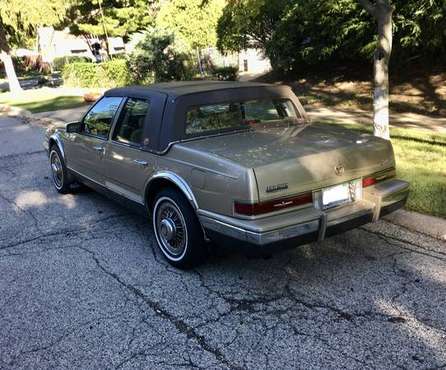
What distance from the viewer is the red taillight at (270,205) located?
3283 mm

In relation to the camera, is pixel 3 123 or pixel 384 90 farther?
pixel 3 123

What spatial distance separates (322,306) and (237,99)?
2.00 m

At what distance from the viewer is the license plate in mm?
3556

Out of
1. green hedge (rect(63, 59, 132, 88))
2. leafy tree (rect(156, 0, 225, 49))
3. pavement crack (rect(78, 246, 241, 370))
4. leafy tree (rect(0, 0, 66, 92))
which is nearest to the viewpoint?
pavement crack (rect(78, 246, 241, 370))

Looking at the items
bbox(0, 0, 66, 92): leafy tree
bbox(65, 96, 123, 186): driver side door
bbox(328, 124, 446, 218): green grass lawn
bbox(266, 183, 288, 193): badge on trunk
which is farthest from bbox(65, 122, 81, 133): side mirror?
bbox(0, 0, 66, 92): leafy tree

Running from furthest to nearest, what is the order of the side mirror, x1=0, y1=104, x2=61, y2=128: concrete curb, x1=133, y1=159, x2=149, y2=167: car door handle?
x1=0, y1=104, x2=61, y2=128: concrete curb → the side mirror → x1=133, y1=159, x2=149, y2=167: car door handle

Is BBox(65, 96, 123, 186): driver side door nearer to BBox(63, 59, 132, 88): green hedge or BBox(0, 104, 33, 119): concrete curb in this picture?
BBox(0, 104, 33, 119): concrete curb

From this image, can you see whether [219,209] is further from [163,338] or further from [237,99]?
[237,99]

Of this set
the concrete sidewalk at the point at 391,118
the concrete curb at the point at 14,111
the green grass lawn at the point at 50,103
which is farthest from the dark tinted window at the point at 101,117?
the green grass lawn at the point at 50,103

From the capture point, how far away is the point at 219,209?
3.47m

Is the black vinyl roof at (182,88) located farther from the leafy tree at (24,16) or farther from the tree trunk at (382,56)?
the leafy tree at (24,16)

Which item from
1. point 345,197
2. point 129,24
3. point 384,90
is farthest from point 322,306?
point 129,24

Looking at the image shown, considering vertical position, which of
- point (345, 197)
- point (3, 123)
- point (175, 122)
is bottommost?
point (3, 123)

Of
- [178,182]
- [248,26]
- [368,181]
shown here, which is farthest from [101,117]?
[248,26]
